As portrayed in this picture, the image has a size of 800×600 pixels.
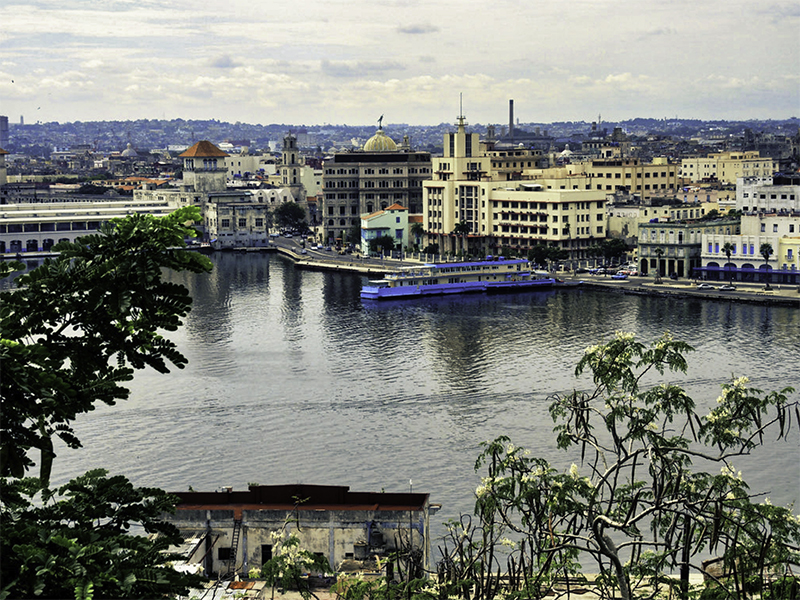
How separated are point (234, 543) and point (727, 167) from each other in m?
36.5

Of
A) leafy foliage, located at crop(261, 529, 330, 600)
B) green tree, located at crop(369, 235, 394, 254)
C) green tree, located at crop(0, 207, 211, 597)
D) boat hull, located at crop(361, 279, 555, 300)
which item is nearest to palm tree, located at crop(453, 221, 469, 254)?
green tree, located at crop(369, 235, 394, 254)

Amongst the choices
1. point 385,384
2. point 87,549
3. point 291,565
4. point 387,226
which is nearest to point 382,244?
point 387,226

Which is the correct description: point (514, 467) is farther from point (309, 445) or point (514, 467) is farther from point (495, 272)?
point (495, 272)

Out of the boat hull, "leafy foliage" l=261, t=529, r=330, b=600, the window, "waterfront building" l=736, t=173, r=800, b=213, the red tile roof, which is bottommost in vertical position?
the boat hull

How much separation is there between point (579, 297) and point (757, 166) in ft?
66.3

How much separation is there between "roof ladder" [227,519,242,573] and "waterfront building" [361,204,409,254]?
2414 centimetres

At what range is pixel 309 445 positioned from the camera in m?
11.2

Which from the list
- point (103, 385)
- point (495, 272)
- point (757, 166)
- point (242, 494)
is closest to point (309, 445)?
point (242, 494)

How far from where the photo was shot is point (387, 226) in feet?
104

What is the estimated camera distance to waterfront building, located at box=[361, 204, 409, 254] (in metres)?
31.6

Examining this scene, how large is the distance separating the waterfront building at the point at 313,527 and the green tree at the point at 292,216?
104ft

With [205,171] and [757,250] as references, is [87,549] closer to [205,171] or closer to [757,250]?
[757,250]

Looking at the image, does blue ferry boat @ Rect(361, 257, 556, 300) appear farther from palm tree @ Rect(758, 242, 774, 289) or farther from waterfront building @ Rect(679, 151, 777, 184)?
waterfront building @ Rect(679, 151, 777, 184)

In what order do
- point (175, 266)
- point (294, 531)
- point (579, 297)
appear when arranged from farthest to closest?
point (579, 297), point (294, 531), point (175, 266)
